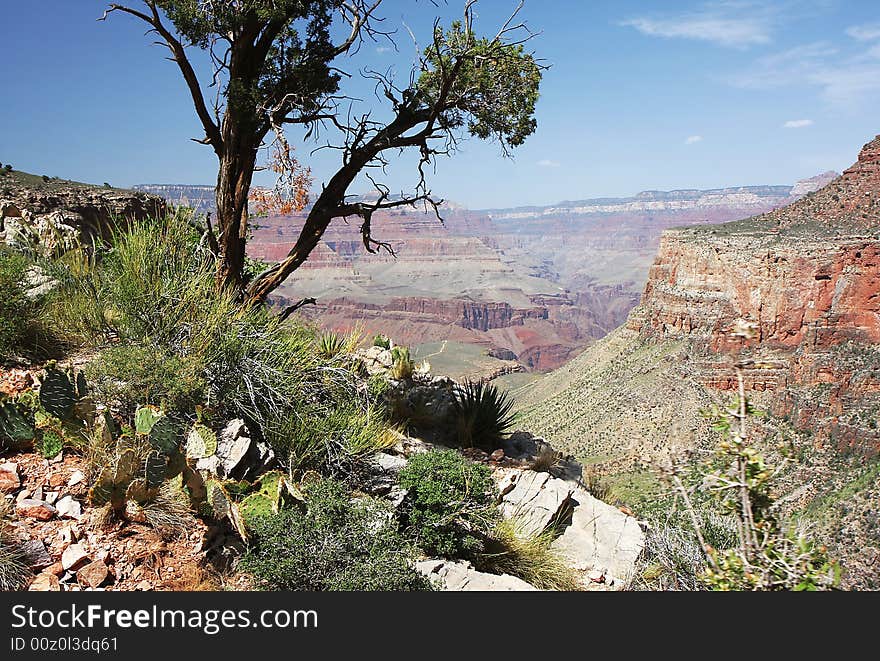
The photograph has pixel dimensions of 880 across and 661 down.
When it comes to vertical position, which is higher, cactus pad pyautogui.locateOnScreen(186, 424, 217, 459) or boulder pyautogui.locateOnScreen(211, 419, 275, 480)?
cactus pad pyautogui.locateOnScreen(186, 424, 217, 459)

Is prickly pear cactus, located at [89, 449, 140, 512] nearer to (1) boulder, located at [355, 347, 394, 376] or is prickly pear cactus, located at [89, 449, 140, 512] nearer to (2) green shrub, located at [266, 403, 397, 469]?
(2) green shrub, located at [266, 403, 397, 469]

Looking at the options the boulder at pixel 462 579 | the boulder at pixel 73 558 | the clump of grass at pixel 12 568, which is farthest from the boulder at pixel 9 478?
the boulder at pixel 462 579

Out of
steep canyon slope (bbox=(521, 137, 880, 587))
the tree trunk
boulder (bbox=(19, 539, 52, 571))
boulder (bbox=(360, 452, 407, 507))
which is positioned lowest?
steep canyon slope (bbox=(521, 137, 880, 587))

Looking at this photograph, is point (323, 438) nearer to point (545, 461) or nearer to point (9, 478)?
point (9, 478)

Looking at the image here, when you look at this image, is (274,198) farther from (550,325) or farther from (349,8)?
(550,325)

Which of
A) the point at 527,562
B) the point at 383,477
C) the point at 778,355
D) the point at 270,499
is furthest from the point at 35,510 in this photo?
the point at 778,355

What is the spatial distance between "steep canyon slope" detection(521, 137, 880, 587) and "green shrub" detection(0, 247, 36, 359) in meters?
24.2

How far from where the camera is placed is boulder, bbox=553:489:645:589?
5.68 metres

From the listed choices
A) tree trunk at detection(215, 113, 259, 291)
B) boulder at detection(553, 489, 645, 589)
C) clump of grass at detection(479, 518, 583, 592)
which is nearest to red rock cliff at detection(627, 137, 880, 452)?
boulder at detection(553, 489, 645, 589)

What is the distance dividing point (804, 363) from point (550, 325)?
158308mm

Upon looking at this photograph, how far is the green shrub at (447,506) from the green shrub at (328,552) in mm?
573

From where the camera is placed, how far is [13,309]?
219 inches

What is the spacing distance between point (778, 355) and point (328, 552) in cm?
4389

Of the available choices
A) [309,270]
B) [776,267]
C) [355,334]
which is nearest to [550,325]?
[309,270]
